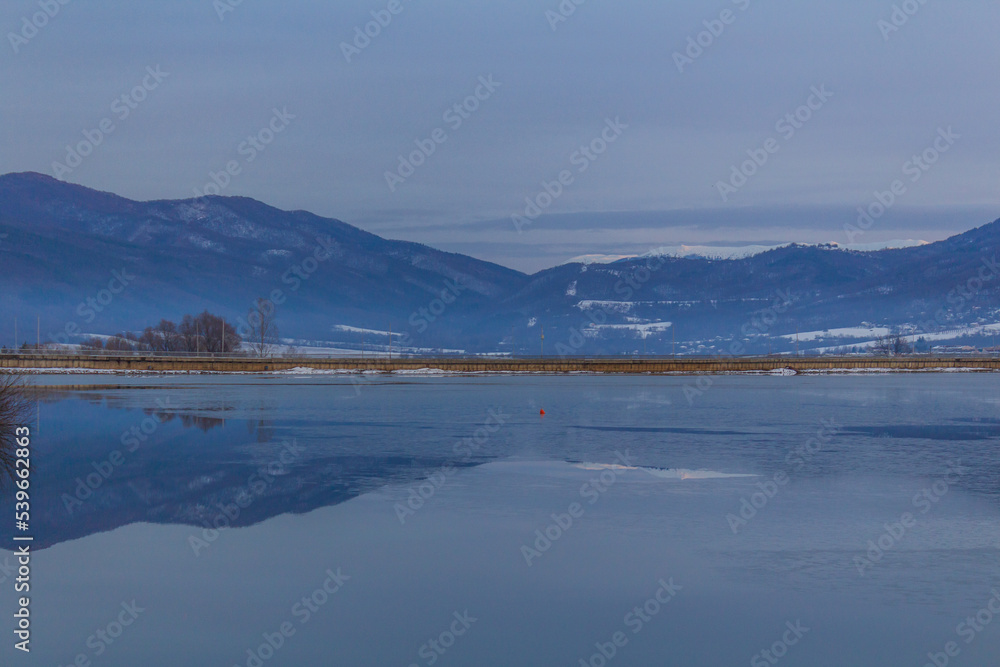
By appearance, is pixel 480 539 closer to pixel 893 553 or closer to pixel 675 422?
pixel 893 553

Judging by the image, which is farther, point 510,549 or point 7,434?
point 7,434

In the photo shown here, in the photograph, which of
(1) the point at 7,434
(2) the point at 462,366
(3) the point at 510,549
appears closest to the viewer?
(3) the point at 510,549

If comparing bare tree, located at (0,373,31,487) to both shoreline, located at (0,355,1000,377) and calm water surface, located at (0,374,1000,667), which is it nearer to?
calm water surface, located at (0,374,1000,667)

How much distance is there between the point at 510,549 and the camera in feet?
56.6

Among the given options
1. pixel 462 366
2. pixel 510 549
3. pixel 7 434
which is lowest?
pixel 510 549

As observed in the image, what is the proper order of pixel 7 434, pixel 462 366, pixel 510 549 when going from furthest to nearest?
pixel 462 366, pixel 7 434, pixel 510 549

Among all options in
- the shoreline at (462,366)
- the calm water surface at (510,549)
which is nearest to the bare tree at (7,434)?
the calm water surface at (510,549)

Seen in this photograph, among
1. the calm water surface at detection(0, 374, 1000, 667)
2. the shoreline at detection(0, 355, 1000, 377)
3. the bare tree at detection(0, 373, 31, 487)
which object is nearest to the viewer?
the calm water surface at detection(0, 374, 1000, 667)

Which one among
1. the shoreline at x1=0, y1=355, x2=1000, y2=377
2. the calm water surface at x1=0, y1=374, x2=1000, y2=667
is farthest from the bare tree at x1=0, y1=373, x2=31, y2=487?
the shoreline at x1=0, y1=355, x2=1000, y2=377

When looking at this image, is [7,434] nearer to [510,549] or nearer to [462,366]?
[510,549]

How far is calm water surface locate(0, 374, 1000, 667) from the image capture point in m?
12.6

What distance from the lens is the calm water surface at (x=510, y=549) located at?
496 inches

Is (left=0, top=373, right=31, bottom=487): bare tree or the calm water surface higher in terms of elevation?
(left=0, top=373, right=31, bottom=487): bare tree

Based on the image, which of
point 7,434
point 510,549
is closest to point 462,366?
point 7,434
